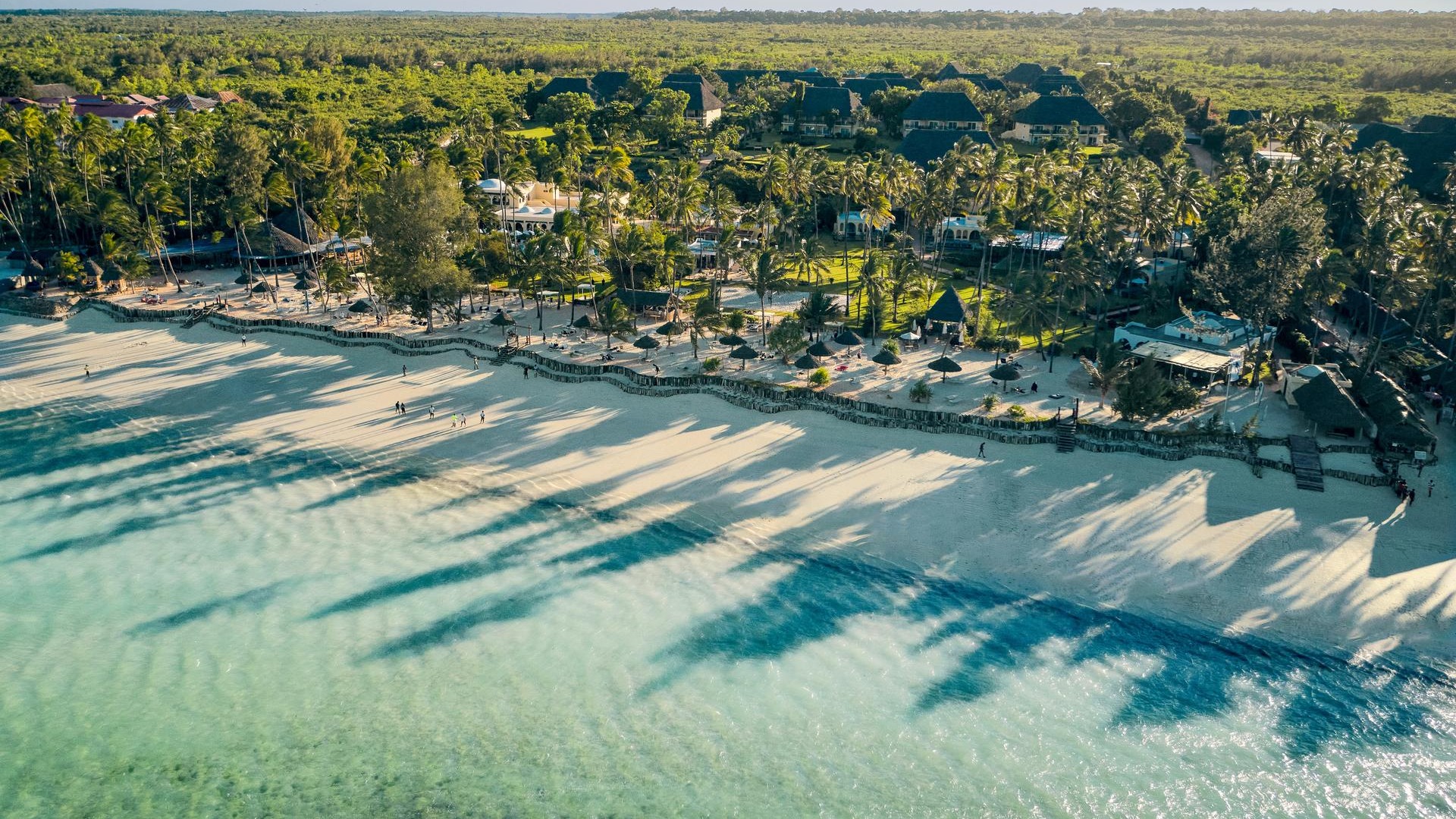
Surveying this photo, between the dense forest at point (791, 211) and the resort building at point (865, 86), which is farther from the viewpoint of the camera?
the resort building at point (865, 86)

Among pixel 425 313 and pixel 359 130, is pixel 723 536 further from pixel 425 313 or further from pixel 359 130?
pixel 359 130

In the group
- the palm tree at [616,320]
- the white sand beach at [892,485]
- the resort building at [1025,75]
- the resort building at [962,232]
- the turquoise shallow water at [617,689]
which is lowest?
the turquoise shallow water at [617,689]

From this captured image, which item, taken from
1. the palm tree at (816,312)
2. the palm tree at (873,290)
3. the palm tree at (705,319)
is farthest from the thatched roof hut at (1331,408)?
the palm tree at (705,319)

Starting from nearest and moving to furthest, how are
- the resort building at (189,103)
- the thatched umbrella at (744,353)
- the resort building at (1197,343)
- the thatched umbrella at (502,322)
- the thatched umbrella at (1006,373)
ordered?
the thatched umbrella at (1006,373) < the resort building at (1197,343) < the thatched umbrella at (744,353) < the thatched umbrella at (502,322) < the resort building at (189,103)

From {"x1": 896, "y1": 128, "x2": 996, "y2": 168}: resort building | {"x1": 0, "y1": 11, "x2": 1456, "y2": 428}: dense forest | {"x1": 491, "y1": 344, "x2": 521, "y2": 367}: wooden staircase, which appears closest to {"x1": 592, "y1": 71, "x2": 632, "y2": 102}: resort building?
{"x1": 0, "y1": 11, "x2": 1456, "y2": 428}: dense forest

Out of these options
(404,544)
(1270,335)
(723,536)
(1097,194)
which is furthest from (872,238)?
(404,544)

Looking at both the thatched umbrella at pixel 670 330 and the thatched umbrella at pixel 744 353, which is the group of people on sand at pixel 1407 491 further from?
the thatched umbrella at pixel 670 330

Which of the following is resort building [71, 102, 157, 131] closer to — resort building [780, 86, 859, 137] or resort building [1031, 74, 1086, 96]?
resort building [780, 86, 859, 137]
